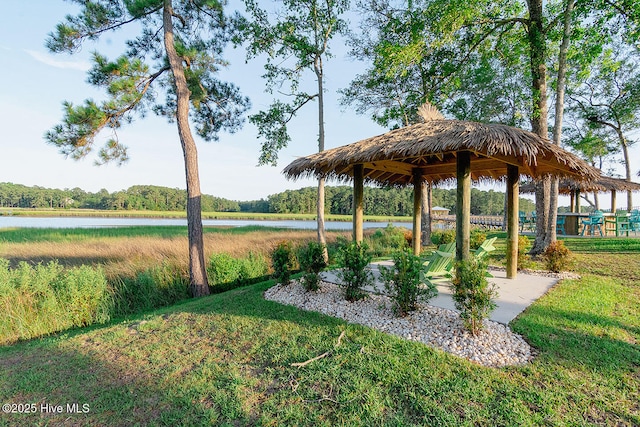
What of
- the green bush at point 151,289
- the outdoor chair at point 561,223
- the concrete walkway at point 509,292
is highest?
the outdoor chair at point 561,223

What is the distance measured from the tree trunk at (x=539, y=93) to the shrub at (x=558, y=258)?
161 centimetres

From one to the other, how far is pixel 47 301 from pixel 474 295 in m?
6.31

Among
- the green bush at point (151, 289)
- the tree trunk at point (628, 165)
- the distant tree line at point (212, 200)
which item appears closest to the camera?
the green bush at point (151, 289)

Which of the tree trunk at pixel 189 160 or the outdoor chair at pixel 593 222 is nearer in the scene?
the tree trunk at pixel 189 160

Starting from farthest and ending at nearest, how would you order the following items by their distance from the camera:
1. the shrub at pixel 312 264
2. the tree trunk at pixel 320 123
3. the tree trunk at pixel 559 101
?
the tree trunk at pixel 320 123 → the tree trunk at pixel 559 101 → the shrub at pixel 312 264

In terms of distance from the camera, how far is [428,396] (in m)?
2.19

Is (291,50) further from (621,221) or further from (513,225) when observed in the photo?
(621,221)

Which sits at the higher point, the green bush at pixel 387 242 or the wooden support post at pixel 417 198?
the wooden support post at pixel 417 198

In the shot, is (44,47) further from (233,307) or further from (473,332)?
(473,332)

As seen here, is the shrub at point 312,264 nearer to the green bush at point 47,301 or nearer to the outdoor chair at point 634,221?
the green bush at point 47,301

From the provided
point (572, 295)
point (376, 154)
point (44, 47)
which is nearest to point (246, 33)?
point (44, 47)

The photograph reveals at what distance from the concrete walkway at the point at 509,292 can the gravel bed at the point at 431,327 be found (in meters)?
0.25

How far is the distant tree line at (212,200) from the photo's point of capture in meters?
47.5

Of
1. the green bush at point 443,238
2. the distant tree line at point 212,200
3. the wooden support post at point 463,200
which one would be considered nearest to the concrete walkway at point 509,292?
the wooden support post at point 463,200
